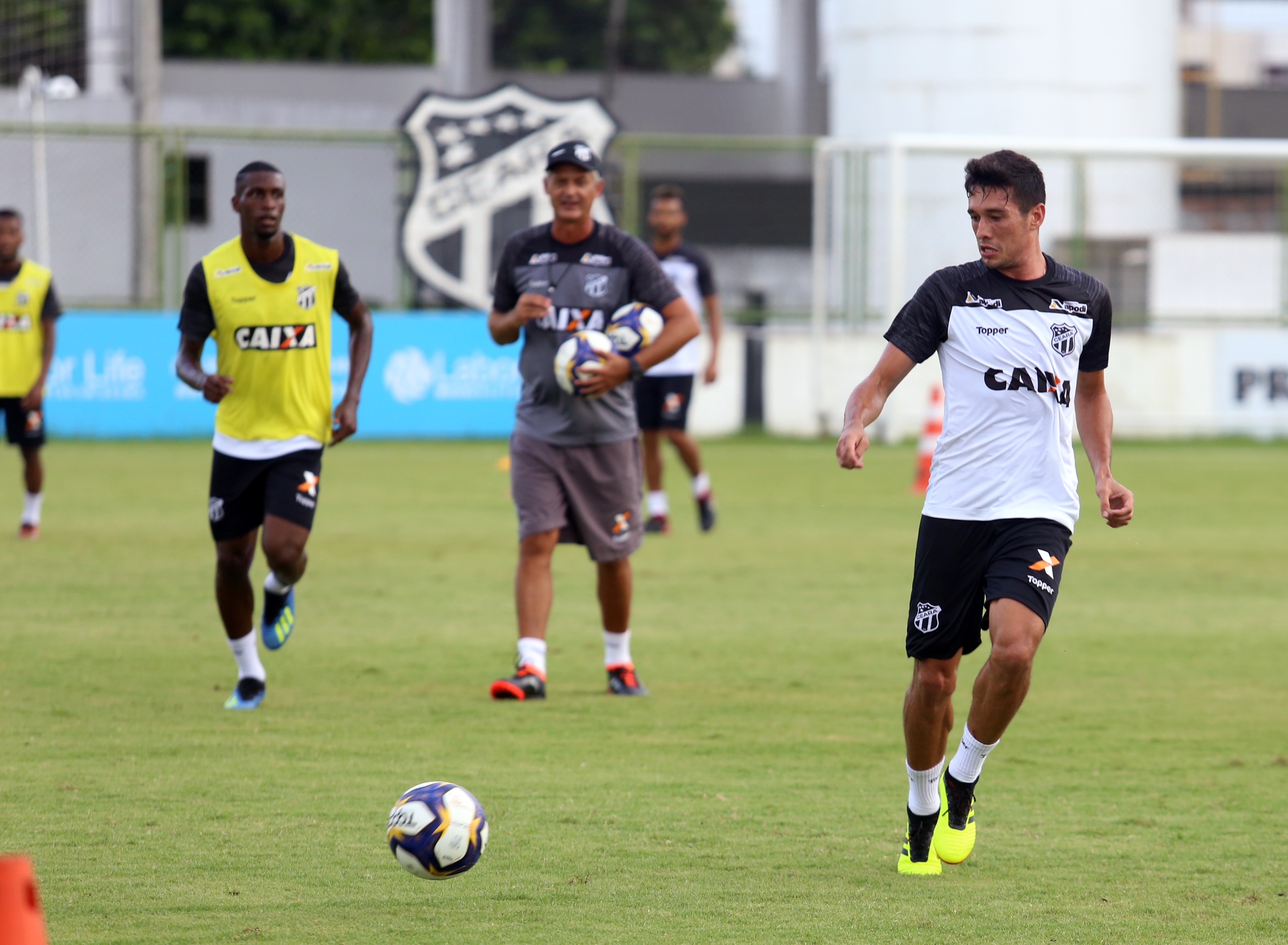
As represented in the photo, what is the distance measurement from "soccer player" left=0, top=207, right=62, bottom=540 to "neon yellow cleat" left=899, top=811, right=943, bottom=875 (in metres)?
9.26

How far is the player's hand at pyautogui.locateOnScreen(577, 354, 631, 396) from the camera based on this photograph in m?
7.47

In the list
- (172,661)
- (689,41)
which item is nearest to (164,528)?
(172,661)

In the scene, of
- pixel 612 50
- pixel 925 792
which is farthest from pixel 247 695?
pixel 612 50

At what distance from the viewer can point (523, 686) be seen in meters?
7.59

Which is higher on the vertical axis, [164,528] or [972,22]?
[972,22]

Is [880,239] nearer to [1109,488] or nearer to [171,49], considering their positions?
[1109,488]

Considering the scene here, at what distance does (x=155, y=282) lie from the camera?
23578mm

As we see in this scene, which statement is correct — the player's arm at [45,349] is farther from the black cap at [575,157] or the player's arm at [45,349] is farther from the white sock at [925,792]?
the white sock at [925,792]

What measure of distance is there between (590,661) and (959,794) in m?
3.71

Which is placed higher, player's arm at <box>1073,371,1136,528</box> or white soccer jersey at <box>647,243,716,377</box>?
white soccer jersey at <box>647,243,716,377</box>

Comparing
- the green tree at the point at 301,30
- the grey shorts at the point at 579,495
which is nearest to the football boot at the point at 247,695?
→ the grey shorts at the point at 579,495

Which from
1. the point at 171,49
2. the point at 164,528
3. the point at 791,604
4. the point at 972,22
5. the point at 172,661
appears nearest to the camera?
the point at 172,661

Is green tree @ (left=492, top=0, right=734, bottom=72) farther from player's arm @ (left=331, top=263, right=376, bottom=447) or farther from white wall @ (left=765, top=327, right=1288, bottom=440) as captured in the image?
player's arm @ (left=331, top=263, right=376, bottom=447)

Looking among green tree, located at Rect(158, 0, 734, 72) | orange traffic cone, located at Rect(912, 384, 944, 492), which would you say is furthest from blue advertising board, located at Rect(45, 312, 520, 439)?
green tree, located at Rect(158, 0, 734, 72)
